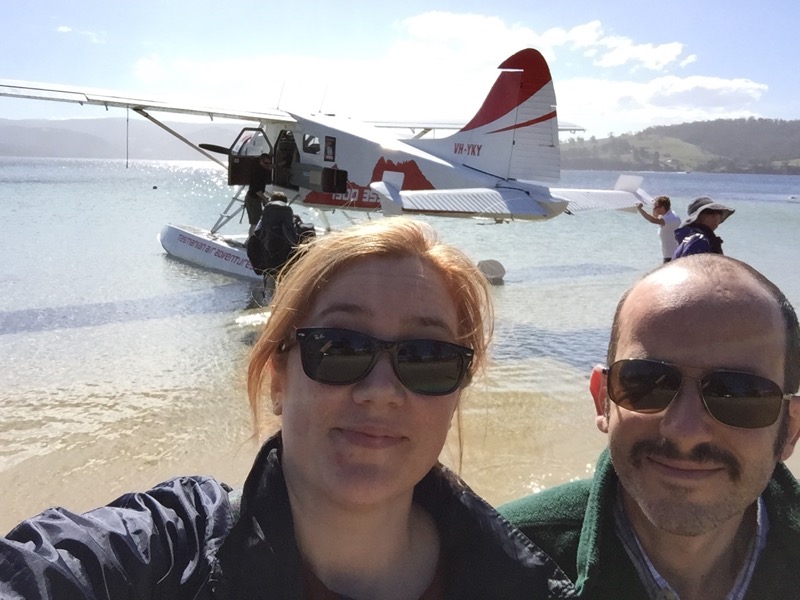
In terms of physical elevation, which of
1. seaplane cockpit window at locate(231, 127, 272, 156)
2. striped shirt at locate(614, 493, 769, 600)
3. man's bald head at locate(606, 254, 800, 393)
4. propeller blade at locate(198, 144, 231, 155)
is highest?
seaplane cockpit window at locate(231, 127, 272, 156)

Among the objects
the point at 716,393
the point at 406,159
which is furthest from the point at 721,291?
the point at 406,159

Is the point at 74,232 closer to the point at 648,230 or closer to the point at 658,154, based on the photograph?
the point at 648,230

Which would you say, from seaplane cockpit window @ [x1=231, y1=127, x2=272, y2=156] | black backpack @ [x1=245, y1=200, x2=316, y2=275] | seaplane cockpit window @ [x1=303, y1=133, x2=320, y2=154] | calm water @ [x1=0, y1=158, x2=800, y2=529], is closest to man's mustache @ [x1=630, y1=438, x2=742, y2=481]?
calm water @ [x1=0, y1=158, x2=800, y2=529]

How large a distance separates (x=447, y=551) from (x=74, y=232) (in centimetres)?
1861

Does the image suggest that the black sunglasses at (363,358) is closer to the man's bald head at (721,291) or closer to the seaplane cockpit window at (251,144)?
the man's bald head at (721,291)

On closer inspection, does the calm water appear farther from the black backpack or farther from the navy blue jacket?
the navy blue jacket

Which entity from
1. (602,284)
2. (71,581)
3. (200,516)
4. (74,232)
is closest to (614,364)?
(200,516)

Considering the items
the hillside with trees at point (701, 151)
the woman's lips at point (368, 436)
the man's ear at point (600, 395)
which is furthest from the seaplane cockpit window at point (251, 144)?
the hillside with trees at point (701, 151)

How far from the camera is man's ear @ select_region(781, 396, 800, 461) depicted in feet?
3.82

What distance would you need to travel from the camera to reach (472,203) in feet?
28.3

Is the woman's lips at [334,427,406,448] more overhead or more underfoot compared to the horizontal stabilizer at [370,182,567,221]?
more underfoot

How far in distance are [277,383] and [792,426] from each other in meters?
0.98

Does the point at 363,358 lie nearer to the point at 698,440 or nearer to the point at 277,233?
the point at 698,440

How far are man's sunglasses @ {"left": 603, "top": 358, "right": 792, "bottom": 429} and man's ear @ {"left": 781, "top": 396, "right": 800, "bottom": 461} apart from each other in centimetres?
3
